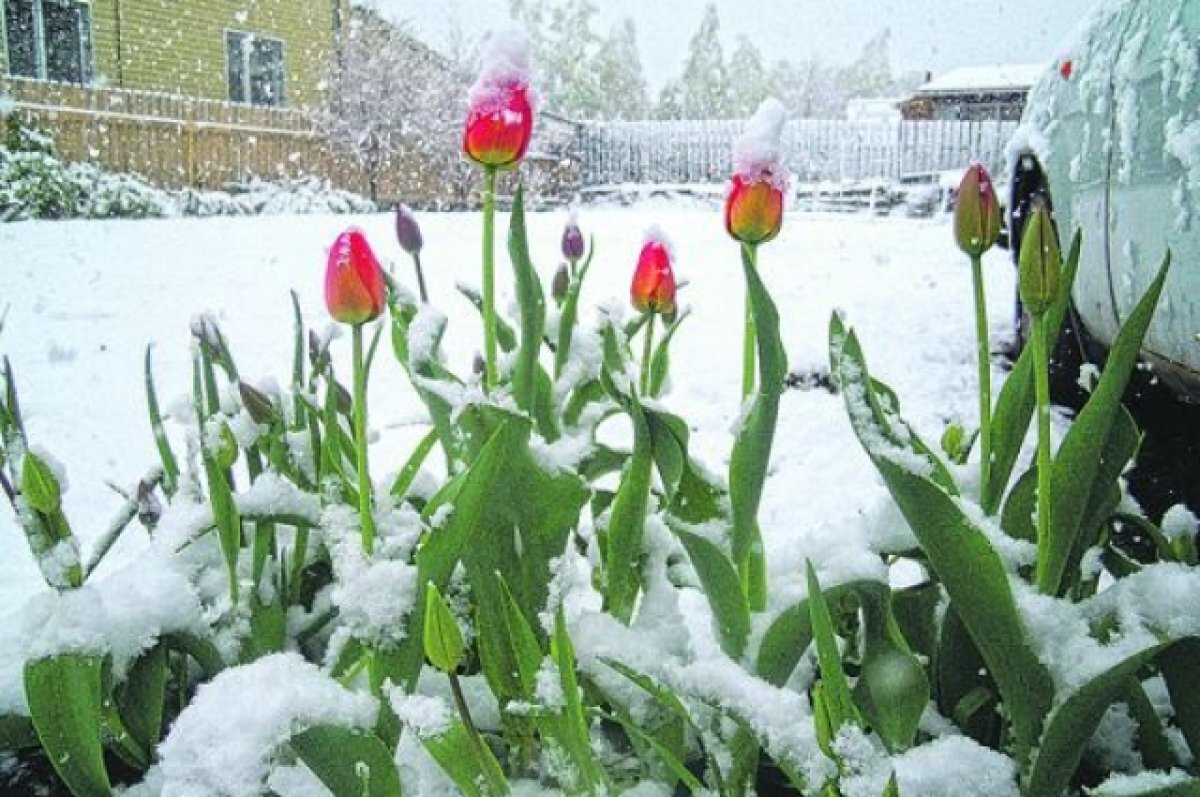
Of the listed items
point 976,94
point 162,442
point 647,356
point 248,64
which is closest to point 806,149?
point 976,94

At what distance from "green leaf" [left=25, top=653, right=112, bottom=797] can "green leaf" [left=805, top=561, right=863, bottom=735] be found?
17.4 inches

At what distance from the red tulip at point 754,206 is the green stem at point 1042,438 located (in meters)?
0.18

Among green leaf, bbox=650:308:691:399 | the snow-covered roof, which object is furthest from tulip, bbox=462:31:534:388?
the snow-covered roof

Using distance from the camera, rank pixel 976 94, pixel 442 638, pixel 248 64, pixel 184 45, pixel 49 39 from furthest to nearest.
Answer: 1. pixel 976 94
2. pixel 248 64
3. pixel 184 45
4. pixel 49 39
5. pixel 442 638

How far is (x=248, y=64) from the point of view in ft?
45.4

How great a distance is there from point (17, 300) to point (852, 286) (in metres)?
4.26

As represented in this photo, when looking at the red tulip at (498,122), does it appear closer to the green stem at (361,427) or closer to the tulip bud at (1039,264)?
the green stem at (361,427)

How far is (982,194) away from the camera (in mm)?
638

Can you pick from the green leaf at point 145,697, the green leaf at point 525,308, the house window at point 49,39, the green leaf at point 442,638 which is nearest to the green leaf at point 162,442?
the green leaf at point 145,697

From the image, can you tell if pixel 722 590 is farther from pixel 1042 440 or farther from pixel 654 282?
pixel 654 282

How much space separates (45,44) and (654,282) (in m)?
12.9

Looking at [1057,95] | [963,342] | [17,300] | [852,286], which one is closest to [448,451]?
[1057,95]

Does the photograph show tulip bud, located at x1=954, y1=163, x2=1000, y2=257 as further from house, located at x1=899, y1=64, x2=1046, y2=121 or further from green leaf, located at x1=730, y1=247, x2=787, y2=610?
house, located at x1=899, y1=64, x2=1046, y2=121

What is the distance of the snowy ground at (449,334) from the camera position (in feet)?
7.07
